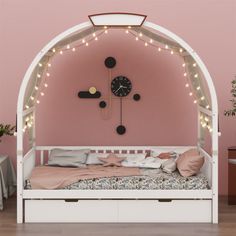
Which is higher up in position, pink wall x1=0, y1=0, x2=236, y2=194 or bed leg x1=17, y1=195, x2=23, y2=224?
pink wall x1=0, y1=0, x2=236, y2=194

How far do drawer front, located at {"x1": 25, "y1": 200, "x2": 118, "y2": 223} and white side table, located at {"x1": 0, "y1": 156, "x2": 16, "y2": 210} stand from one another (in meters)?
0.73

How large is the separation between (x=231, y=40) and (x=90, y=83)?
6.22 ft

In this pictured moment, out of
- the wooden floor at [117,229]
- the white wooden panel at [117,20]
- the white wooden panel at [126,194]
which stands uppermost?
the white wooden panel at [117,20]

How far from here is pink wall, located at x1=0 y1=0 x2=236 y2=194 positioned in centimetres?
675

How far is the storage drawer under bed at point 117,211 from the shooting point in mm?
5363

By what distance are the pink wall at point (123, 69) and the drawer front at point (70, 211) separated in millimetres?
1586

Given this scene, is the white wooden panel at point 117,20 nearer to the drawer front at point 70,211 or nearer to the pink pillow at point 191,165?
the pink pillow at point 191,165

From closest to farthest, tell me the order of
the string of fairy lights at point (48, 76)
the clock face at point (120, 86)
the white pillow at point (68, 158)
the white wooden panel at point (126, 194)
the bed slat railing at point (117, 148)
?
1. the white wooden panel at point (126, 194)
2. the string of fairy lights at point (48, 76)
3. the white pillow at point (68, 158)
4. the bed slat railing at point (117, 148)
5. the clock face at point (120, 86)

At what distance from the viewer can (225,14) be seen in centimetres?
674

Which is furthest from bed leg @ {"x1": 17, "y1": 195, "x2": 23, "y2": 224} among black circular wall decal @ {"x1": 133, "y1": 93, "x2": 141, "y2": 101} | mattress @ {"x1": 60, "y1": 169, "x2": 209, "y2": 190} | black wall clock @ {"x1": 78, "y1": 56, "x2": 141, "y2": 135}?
black circular wall decal @ {"x1": 133, "y1": 93, "x2": 141, "y2": 101}

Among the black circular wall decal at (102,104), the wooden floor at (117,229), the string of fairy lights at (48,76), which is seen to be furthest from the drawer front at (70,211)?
the black circular wall decal at (102,104)

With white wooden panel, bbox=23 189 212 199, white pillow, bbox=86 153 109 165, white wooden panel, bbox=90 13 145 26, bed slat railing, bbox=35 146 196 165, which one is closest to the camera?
white wooden panel, bbox=90 13 145 26

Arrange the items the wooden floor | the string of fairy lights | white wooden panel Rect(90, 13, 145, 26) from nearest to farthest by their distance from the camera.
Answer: the wooden floor < white wooden panel Rect(90, 13, 145, 26) < the string of fairy lights

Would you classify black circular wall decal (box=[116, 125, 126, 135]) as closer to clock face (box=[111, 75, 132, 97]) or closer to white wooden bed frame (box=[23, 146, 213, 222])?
clock face (box=[111, 75, 132, 97])
